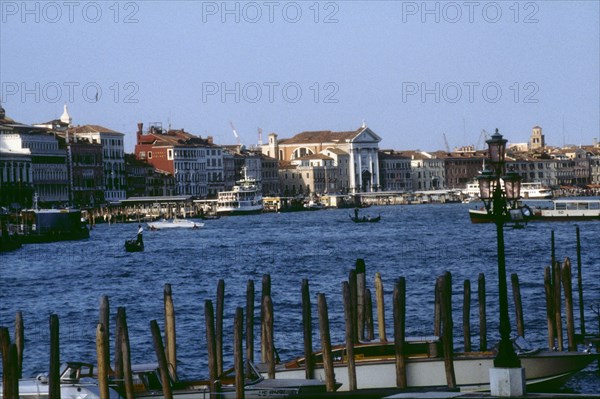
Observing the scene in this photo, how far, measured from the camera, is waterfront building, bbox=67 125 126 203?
131500 mm

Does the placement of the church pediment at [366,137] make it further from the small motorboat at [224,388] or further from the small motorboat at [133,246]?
the small motorboat at [224,388]

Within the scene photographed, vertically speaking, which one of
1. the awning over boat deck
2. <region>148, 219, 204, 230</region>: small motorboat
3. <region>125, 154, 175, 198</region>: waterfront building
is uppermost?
<region>125, 154, 175, 198</region>: waterfront building

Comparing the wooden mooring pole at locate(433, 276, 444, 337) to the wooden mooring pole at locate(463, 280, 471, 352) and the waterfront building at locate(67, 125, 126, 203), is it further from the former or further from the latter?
the waterfront building at locate(67, 125, 126, 203)

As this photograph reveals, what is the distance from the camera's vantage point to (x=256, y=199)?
136 m

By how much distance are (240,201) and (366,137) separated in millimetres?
49972

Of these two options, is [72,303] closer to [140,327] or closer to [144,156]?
[140,327]

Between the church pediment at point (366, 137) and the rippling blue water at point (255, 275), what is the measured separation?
310ft

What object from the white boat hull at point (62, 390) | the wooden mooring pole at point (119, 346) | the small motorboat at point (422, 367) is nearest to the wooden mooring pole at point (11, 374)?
the white boat hull at point (62, 390)

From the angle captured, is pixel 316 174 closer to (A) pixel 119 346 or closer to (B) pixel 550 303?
(B) pixel 550 303

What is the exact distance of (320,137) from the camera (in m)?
183

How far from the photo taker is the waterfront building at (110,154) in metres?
132

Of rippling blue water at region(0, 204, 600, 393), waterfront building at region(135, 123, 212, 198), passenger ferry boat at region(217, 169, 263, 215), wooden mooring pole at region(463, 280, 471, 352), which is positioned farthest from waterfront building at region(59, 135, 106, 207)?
wooden mooring pole at region(463, 280, 471, 352)

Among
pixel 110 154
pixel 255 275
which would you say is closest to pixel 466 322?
→ pixel 255 275

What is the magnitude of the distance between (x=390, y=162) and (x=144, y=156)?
47926 mm
